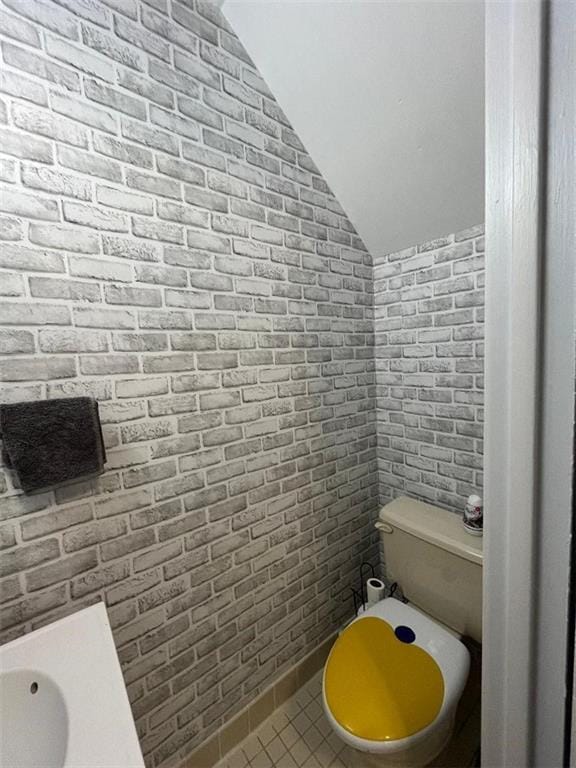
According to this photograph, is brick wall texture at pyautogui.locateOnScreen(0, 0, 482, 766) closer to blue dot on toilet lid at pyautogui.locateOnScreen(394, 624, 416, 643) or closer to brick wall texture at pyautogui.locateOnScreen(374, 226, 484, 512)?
brick wall texture at pyautogui.locateOnScreen(374, 226, 484, 512)

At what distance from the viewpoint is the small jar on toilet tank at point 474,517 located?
129cm

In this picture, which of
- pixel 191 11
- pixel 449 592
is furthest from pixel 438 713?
pixel 191 11

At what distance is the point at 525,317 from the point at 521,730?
48cm

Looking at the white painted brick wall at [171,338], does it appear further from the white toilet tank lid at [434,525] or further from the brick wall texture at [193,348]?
the white toilet tank lid at [434,525]

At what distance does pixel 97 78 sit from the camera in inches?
34.7

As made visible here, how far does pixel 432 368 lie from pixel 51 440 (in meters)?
1.46

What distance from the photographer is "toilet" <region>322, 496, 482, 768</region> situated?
97 cm

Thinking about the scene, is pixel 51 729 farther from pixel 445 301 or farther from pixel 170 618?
pixel 445 301

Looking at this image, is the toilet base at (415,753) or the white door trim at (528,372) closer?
the white door trim at (528,372)

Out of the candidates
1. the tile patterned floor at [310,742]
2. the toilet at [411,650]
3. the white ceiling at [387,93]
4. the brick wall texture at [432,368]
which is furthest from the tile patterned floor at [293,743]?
the white ceiling at [387,93]

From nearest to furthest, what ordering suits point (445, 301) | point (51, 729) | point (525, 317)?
1. point (525, 317)
2. point (51, 729)
3. point (445, 301)

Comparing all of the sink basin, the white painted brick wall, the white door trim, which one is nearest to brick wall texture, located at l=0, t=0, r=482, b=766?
the white painted brick wall

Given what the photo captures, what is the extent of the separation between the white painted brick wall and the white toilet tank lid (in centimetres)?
32

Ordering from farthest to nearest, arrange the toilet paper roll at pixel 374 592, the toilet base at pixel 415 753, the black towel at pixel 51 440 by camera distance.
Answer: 1. the toilet paper roll at pixel 374 592
2. the toilet base at pixel 415 753
3. the black towel at pixel 51 440
